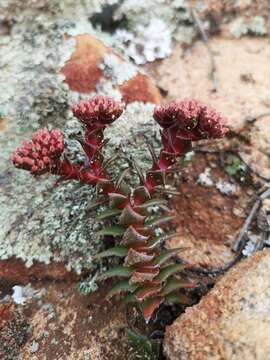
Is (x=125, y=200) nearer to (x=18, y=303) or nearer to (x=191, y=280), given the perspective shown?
(x=191, y=280)

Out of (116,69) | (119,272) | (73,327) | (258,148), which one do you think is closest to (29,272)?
(73,327)

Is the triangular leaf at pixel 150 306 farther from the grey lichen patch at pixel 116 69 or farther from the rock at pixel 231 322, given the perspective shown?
the grey lichen patch at pixel 116 69

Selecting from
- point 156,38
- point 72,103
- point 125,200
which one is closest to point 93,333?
point 125,200

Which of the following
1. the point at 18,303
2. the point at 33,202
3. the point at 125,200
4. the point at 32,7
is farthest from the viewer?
the point at 32,7

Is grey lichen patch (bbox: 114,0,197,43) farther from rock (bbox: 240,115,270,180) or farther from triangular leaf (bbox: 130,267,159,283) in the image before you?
triangular leaf (bbox: 130,267,159,283)

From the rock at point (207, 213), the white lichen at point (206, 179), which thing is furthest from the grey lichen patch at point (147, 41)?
the white lichen at point (206, 179)

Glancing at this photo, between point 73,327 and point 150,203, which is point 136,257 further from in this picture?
point 73,327
